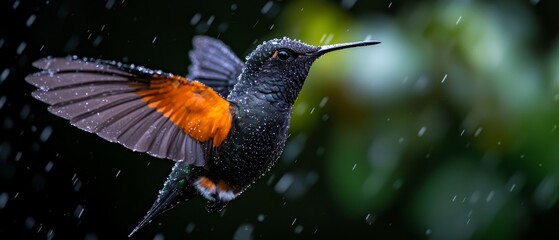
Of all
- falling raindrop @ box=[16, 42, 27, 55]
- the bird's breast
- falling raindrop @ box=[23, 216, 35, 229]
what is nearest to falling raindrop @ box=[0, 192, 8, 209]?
falling raindrop @ box=[23, 216, 35, 229]

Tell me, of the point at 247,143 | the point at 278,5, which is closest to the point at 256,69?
the point at 247,143

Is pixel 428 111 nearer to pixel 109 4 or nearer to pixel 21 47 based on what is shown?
pixel 109 4

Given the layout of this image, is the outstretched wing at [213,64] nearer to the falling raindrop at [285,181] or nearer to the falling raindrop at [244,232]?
the falling raindrop at [285,181]

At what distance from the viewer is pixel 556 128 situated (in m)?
1.74

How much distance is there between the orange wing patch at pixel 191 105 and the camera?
3.54 feet

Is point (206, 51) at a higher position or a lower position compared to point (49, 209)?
higher

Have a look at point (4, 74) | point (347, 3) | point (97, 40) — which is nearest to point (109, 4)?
point (97, 40)

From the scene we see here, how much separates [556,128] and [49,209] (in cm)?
186

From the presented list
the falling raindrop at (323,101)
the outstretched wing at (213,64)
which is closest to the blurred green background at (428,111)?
the falling raindrop at (323,101)

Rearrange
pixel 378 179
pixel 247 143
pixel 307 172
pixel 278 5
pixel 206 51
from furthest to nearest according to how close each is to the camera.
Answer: pixel 307 172, pixel 278 5, pixel 378 179, pixel 206 51, pixel 247 143

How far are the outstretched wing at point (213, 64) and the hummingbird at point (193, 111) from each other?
0.29 metres

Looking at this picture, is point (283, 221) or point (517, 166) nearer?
point (517, 166)

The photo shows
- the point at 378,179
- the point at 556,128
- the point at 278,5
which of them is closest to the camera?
the point at 556,128

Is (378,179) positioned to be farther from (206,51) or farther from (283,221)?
(283,221)
